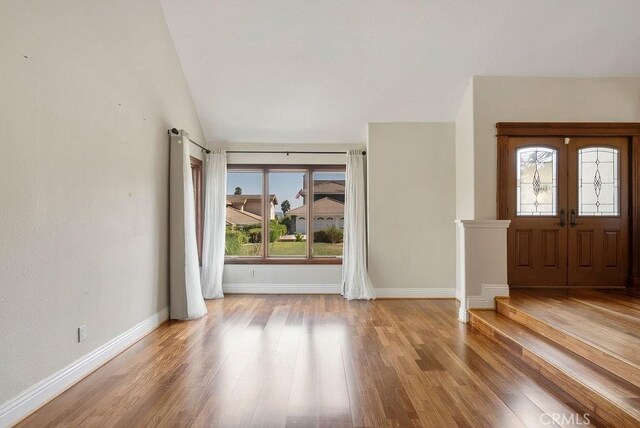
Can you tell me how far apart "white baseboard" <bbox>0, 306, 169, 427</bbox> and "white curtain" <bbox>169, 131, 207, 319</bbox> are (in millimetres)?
630

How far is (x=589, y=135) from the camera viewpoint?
4684 mm

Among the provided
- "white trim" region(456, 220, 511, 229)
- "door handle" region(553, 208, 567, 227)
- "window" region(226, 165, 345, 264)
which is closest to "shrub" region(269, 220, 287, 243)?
"window" region(226, 165, 345, 264)

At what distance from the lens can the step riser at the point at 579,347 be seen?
Result: 7.73 ft

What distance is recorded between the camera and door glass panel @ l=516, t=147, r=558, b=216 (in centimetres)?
476

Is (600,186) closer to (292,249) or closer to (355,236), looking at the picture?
(355,236)

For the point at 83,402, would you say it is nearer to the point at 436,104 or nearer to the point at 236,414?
the point at 236,414

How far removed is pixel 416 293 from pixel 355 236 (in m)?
1.28

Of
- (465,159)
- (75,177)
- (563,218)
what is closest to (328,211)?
(465,159)

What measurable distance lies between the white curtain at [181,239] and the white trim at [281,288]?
Result: 136 cm

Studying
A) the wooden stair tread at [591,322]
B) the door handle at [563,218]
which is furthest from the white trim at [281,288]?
the door handle at [563,218]

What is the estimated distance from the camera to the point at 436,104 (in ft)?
17.2

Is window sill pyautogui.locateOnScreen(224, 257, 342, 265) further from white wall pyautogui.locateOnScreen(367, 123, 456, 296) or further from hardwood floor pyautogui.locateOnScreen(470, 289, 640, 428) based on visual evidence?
hardwood floor pyautogui.locateOnScreen(470, 289, 640, 428)

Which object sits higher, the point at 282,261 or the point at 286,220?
the point at 286,220

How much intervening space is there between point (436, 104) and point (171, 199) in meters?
3.87
